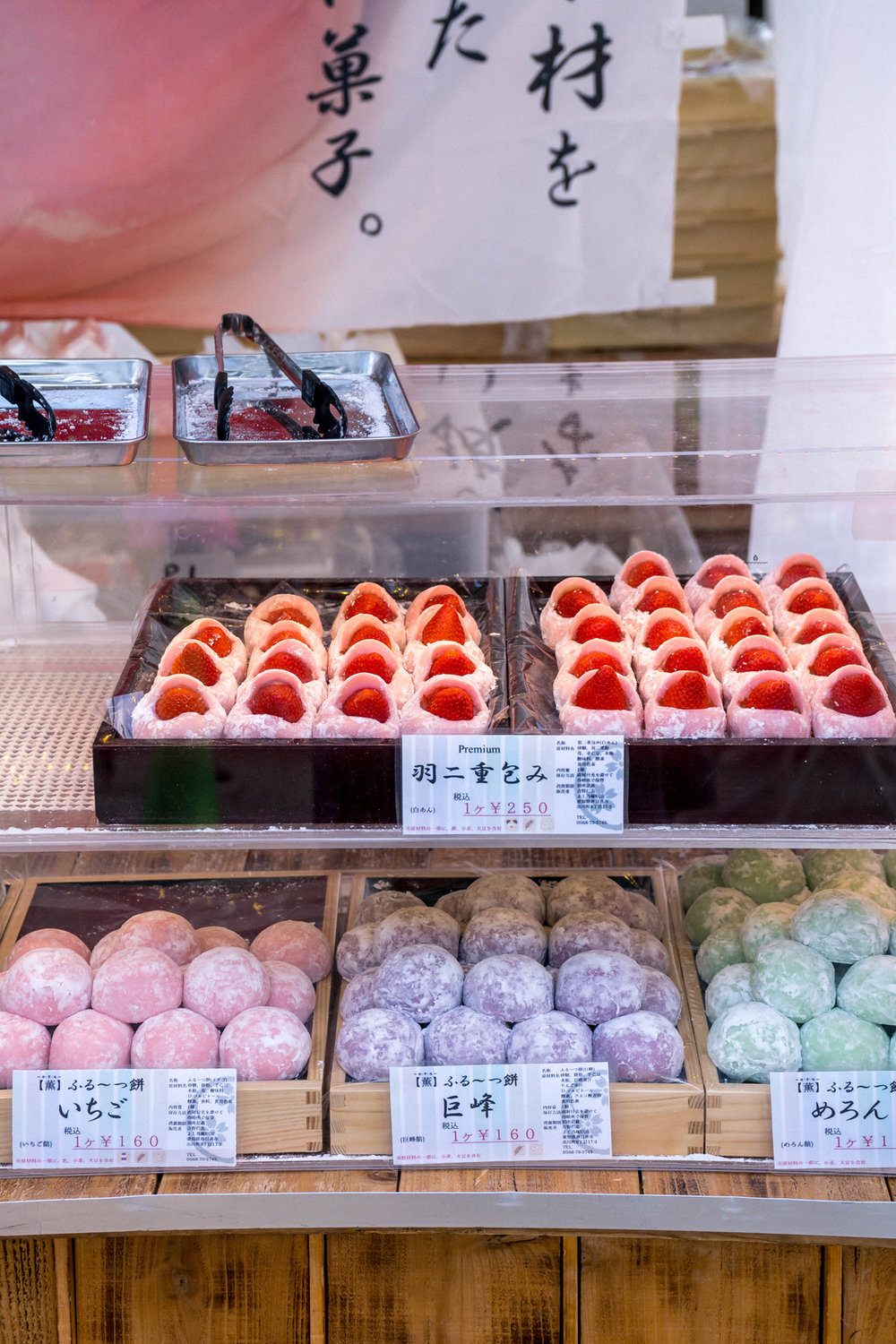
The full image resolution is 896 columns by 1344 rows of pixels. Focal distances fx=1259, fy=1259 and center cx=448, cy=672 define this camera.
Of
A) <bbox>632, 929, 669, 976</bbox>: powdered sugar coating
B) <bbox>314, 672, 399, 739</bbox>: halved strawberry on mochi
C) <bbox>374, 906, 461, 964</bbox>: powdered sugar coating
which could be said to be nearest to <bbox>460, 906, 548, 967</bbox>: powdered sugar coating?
<bbox>374, 906, 461, 964</bbox>: powdered sugar coating

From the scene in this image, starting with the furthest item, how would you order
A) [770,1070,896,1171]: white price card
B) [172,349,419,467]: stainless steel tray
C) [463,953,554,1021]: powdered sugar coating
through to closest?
[463,953,554,1021]: powdered sugar coating, [770,1070,896,1171]: white price card, [172,349,419,467]: stainless steel tray

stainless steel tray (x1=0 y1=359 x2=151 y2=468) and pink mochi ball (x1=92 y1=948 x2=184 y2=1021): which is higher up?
stainless steel tray (x1=0 y1=359 x2=151 y2=468)

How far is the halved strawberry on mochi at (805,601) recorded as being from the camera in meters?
1.82

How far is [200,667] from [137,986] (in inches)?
18.0

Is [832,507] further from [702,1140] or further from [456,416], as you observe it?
[702,1140]

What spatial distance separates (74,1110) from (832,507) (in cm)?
142

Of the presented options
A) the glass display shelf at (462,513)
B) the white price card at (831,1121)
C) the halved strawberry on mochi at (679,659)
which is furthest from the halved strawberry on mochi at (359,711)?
the white price card at (831,1121)

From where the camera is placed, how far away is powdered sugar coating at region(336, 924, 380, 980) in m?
1.87

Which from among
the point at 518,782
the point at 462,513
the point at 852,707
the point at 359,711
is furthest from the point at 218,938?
the point at 852,707

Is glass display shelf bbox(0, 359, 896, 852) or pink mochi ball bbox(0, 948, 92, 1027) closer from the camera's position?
glass display shelf bbox(0, 359, 896, 852)

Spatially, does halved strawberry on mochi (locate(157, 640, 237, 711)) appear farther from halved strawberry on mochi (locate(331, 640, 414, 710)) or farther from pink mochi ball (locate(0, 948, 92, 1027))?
pink mochi ball (locate(0, 948, 92, 1027))

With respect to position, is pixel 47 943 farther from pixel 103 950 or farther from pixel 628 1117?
pixel 628 1117

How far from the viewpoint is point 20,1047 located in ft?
5.50

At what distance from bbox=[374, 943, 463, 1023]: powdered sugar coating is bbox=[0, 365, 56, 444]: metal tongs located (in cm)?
85
